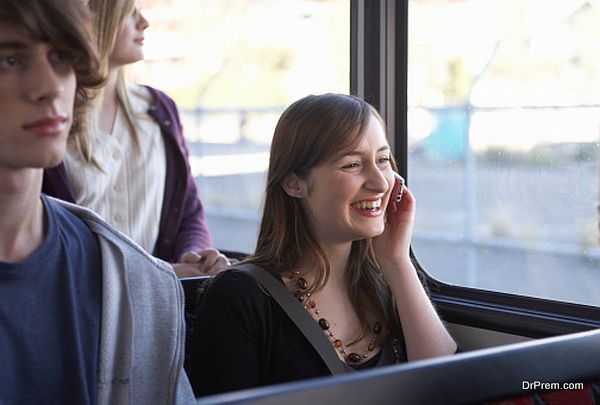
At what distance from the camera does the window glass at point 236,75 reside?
334 cm

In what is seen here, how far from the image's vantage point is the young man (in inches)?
54.9

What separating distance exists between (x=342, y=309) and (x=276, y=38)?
1.82 meters

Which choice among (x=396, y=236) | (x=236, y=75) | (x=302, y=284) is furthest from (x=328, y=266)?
(x=236, y=75)

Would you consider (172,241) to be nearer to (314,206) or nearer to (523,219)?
(314,206)

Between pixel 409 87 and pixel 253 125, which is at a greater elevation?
pixel 409 87

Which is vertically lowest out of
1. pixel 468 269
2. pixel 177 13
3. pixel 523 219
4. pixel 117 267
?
pixel 468 269

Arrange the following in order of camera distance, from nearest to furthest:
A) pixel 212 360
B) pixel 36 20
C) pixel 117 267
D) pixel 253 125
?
pixel 36 20 → pixel 117 267 → pixel 212 360 → pixel 253 125

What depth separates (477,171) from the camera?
2.58 meters

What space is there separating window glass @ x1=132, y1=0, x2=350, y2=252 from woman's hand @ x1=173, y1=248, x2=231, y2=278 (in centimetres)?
81

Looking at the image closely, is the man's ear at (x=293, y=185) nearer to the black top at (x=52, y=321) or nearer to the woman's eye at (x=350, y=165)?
the woman's eye at (x=350, y=165)

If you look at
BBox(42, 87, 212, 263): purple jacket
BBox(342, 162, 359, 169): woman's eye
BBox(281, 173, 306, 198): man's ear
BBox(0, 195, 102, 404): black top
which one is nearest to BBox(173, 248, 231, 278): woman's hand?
BBox(42, 87, 212, 263): purple jacket

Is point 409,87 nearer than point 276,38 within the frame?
Yes

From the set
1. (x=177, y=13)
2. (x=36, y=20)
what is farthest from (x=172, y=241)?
(x=177, y=13)

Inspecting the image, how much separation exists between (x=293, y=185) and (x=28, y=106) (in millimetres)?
848
